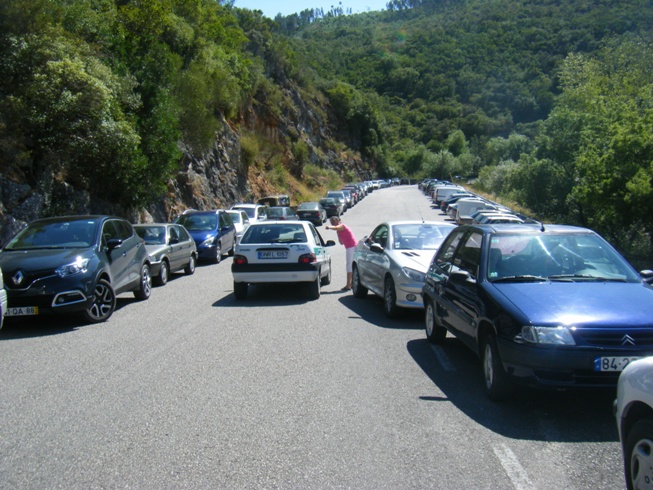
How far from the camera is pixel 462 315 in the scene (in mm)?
6762

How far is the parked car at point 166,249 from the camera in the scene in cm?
1445

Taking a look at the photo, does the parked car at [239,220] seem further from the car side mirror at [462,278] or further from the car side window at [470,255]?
the car side mirror at [462,278]

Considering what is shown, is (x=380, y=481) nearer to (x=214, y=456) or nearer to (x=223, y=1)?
(x=214, y=456)

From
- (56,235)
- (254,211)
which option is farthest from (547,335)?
(254,211)

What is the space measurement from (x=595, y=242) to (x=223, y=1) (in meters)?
72.7

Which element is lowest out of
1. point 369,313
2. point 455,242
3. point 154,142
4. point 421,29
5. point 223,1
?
point 369,313

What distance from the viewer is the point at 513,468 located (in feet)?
14.0

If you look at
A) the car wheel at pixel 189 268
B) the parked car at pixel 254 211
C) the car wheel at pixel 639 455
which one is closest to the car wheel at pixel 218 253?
the car wheel at pixel 189 268

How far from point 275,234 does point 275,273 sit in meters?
1.00

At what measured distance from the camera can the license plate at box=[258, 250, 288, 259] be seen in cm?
1194

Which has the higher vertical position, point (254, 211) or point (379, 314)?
point (254, 211)

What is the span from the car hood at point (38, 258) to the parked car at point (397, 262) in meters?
4.82

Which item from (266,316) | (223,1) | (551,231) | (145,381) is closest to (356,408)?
(145,381)

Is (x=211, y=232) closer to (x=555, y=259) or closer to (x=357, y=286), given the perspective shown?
(x=357, y=286)
